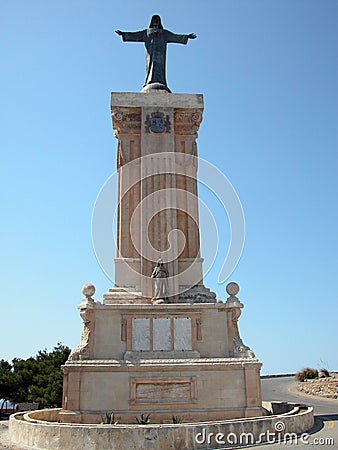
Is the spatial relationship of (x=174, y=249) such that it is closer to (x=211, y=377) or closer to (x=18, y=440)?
(x=211, y=377)

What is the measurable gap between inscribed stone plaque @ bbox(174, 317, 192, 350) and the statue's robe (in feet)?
40.8

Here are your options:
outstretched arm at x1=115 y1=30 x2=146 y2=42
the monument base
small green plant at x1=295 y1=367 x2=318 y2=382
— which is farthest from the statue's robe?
small green plant at x1=295 y1=367 x2=318 y2=382

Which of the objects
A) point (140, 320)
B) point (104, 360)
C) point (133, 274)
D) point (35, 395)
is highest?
point (133, 274)

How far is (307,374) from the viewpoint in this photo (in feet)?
119

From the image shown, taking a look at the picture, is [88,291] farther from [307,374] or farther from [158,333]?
[307,374]

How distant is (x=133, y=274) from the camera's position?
1972 cm

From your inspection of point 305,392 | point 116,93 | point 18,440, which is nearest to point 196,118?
point 116,93

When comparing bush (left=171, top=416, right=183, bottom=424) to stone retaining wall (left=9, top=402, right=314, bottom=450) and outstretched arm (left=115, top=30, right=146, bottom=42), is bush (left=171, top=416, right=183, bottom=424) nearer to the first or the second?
stone retaining wall (left=9, top=402, right=314, bottom=450)

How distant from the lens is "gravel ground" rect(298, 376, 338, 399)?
27587 millimetres

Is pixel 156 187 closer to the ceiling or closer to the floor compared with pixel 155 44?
closer to the floor

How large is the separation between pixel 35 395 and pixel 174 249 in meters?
16.5

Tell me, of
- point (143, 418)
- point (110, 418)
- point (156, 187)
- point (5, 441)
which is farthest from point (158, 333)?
point (156, 187)

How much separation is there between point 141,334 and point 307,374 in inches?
935

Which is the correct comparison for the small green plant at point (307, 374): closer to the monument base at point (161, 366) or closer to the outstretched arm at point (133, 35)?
the monument base at point (161, 366)
